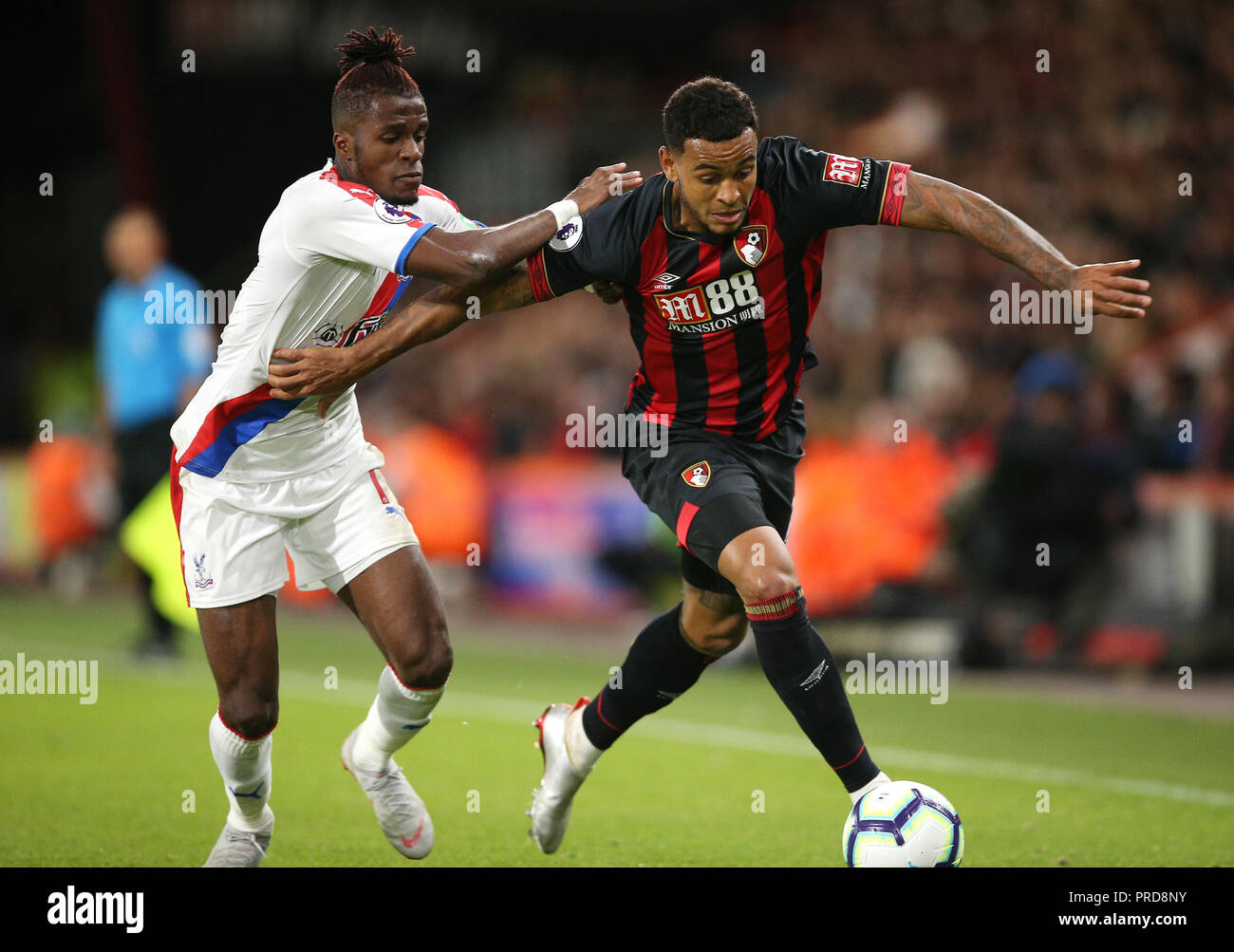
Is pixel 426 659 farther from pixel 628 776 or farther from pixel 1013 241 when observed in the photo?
pixel 1013 241

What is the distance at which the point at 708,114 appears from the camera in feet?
14.1

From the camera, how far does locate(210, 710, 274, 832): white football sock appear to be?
458cm

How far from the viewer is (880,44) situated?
51.4 feet

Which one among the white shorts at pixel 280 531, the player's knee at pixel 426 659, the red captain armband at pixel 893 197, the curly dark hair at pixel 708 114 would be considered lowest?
the player's knee at pixel 426 659

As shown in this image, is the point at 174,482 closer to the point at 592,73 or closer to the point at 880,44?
the point at 880,44

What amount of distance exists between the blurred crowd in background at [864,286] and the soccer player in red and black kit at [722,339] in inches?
191

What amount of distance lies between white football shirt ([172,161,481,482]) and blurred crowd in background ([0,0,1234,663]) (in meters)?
5.48

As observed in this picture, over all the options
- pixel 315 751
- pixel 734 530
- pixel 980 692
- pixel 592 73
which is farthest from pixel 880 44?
pixel 734 530

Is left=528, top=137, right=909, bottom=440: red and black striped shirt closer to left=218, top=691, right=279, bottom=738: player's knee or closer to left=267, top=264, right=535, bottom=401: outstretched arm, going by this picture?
left=267, top=264, right=535, bottom=401: outstretched arm

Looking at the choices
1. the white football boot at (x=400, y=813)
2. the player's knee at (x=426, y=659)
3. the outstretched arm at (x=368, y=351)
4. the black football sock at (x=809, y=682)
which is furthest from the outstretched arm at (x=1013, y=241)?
the white football boot at (x=400, y=813)

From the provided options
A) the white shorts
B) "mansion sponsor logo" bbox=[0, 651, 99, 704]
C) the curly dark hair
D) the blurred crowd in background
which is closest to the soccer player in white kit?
the white shorts

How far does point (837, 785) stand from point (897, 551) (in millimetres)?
3670

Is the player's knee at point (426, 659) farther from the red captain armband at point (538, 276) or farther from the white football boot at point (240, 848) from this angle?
the red captain armband at point (538, 276)

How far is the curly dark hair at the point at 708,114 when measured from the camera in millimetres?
4289
